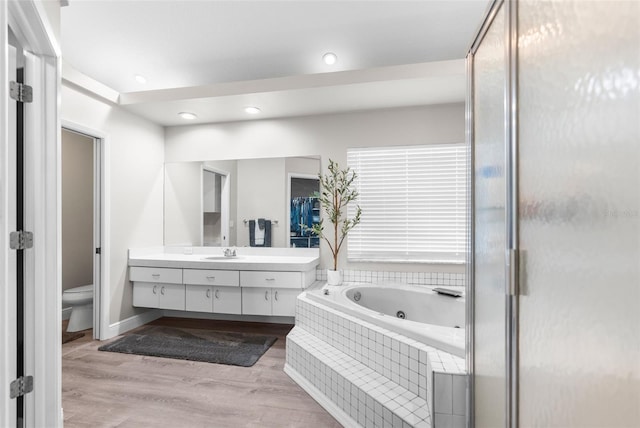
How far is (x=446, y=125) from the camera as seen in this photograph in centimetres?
323

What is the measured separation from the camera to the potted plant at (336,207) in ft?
10.7

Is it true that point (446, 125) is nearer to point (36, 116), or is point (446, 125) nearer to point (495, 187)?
point (495, 187)

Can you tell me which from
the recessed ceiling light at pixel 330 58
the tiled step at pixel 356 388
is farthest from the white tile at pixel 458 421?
the recessed ceiling light at pixel 330 58

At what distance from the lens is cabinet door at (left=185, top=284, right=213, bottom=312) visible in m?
3.25

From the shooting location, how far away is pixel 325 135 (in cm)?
352

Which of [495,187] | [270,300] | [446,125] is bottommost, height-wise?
[270,300]

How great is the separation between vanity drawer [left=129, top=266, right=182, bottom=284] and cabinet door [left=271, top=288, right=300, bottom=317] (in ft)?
3.29

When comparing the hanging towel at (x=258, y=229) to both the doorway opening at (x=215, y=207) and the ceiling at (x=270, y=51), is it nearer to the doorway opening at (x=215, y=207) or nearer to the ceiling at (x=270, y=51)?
the doorway opening at (x=215, y=207)

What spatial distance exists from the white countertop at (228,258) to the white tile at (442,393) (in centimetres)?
178

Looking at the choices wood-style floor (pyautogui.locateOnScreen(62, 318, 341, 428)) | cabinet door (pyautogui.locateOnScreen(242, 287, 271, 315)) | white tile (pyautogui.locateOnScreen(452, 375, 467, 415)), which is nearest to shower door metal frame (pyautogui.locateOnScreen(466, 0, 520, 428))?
white tile (pyautogui.locateOnScreen(452, 375, 467, 415))

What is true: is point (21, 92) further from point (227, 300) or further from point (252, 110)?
point (227, 300)

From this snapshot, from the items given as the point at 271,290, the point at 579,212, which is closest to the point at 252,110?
the point at 271,290

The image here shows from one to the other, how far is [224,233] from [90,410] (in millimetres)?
2058

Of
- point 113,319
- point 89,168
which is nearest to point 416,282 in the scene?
point 113,319
